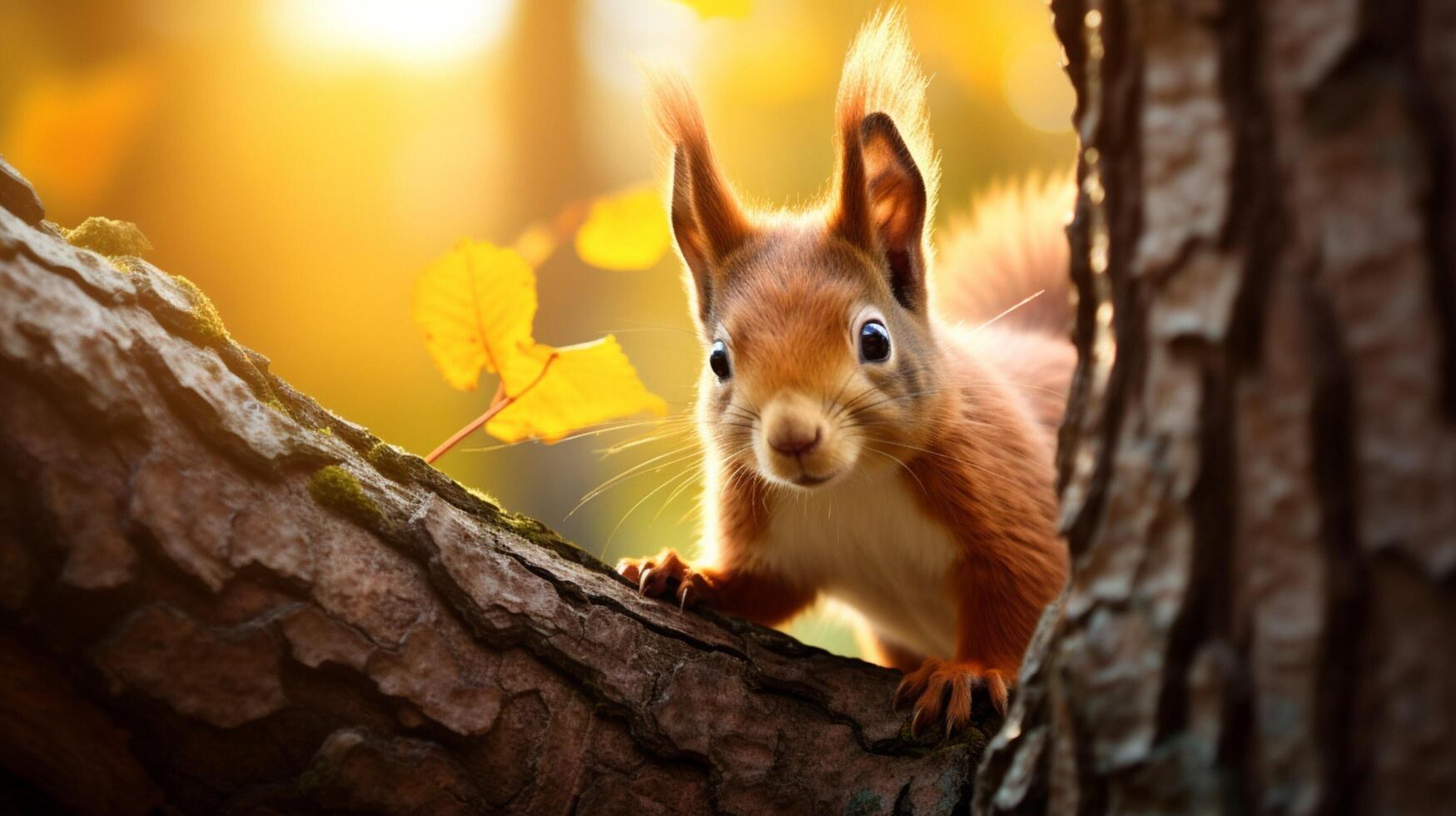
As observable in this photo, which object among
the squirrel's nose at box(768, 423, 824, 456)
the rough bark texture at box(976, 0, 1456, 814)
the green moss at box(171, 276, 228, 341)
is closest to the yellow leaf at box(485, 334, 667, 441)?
the squirrel's nose at box(768, 423, 824, 456)

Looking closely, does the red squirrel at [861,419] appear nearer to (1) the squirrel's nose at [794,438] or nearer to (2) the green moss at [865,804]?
(1) the squirrel's nose at [794,438]

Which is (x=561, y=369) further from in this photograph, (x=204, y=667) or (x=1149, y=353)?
(x=1149, y=353)

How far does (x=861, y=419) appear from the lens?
6.10ft

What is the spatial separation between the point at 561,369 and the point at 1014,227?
5.40 feet

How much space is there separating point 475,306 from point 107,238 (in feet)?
1.77

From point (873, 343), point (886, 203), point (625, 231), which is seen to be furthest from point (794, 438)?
point (625, 231)

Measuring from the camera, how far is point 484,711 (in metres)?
1.28

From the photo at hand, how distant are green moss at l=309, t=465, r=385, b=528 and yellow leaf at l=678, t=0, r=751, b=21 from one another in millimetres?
1067

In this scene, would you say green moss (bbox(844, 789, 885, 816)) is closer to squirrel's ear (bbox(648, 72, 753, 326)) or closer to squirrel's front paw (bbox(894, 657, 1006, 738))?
squirrel's front paw (bbox(894, 657, 1006, 738))

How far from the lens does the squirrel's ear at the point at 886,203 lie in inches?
80.0

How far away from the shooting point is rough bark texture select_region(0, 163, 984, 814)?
1077mm

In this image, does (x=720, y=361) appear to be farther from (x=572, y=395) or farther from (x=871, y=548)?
(x=871, y=548)

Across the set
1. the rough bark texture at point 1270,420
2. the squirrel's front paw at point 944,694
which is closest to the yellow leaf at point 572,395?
the squirrel's front paw at point 944,694

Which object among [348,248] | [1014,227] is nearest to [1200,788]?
[1014,227]
